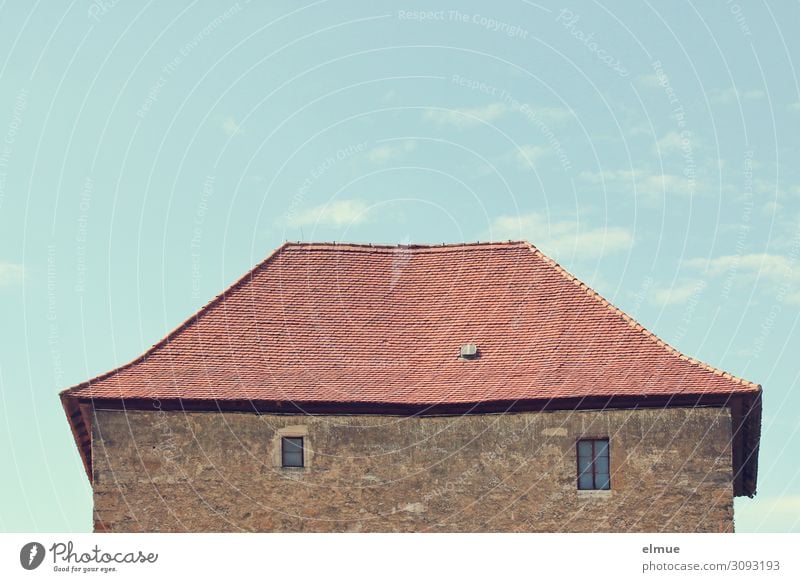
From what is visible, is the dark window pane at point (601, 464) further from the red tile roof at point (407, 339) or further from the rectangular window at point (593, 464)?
the red tile roof at point (407, 339)

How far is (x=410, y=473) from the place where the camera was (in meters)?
27.4

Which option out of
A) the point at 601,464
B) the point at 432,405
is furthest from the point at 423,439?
the point at 601,464

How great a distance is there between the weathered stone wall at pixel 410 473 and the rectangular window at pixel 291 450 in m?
0.18

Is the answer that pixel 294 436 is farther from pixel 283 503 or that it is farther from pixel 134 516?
pixel 134 516

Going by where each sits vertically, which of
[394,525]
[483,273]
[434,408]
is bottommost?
[394,525]

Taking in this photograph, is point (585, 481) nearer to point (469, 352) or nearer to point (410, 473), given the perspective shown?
point (410, 473)

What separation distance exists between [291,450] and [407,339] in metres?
3.44

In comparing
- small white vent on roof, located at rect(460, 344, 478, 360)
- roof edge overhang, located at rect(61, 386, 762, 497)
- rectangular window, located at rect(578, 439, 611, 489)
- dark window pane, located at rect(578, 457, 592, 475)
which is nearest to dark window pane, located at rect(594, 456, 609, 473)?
rectangular window, located at rect(578, 439, 611, 489)

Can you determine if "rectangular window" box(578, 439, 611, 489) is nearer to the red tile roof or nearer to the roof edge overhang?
the roof edge overhang

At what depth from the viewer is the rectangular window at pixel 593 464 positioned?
27.2 meters

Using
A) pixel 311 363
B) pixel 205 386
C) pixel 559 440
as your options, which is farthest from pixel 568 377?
pixel 205 386

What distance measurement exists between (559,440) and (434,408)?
2.34 metres

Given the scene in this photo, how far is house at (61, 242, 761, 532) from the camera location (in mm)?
27016

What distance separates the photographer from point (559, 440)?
2731 cm
